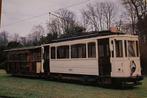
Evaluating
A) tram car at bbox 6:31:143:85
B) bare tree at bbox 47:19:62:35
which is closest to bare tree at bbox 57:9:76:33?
bare tree at bbox 47:19:62:35

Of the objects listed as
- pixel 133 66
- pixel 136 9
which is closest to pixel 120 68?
pixel 133 66

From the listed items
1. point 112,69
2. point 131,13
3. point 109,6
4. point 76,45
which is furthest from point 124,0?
point 112,69

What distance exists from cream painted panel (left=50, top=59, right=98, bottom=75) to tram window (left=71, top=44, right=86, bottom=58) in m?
0.35

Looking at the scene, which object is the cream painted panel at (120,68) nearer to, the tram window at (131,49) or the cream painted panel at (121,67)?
the cream painted panel at (121,67)

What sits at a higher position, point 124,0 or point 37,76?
point 124,0

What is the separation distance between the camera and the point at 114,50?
18906 millimetres

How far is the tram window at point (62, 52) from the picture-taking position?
23239 mm

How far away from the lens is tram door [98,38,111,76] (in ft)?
63.0

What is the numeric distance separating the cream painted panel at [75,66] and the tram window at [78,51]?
1.15 feet

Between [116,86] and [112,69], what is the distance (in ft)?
4.94

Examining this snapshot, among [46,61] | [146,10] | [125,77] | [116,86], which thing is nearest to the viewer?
[125,77]

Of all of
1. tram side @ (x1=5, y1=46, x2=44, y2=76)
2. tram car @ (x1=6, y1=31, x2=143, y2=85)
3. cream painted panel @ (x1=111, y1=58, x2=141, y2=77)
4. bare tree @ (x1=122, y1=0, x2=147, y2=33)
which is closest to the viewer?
cream painted panel @ (x1=111, y1=58, x2=141, y2=77)

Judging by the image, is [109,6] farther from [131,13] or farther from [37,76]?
[37,76]

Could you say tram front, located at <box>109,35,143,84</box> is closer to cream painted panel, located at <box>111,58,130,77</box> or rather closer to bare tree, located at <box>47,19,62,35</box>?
cream painted panel, located at <box>111,58,130,77</box>
